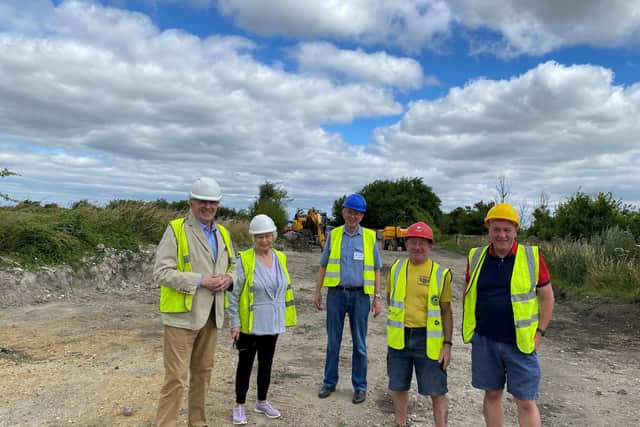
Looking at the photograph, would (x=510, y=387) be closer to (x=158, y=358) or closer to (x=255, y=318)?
(x=255, y=318)

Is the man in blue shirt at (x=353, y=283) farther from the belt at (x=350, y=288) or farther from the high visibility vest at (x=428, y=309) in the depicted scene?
the high visibility vest at (x=428, y=309)

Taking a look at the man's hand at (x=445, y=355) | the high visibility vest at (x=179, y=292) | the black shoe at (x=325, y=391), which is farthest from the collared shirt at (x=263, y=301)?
the man's hand at (x=445, y=355)

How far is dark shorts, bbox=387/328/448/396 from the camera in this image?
12.1 ft

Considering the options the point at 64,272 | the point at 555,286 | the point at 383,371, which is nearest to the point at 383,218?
the point at 555,286

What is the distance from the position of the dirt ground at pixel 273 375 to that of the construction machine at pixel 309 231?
1645cm

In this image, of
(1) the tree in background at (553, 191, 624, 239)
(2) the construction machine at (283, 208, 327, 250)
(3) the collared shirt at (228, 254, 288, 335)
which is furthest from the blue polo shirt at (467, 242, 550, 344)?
(2) the construction machine at (283, 208, 327, 250)

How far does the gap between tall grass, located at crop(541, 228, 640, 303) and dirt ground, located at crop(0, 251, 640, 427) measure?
2.87 m

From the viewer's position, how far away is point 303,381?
17.6 feet

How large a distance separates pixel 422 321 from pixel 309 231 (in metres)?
23.6

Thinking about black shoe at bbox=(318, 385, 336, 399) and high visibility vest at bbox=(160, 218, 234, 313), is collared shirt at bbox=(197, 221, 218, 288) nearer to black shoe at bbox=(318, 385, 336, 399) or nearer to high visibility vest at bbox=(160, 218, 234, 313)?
high visibility vest at bbox=(160, 218, 234, 313)

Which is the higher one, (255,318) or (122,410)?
(255,318)

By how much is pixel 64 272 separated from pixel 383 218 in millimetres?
48374

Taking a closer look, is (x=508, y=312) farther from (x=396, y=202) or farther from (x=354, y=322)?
(x=396, y=202)

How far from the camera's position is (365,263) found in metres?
4.69
